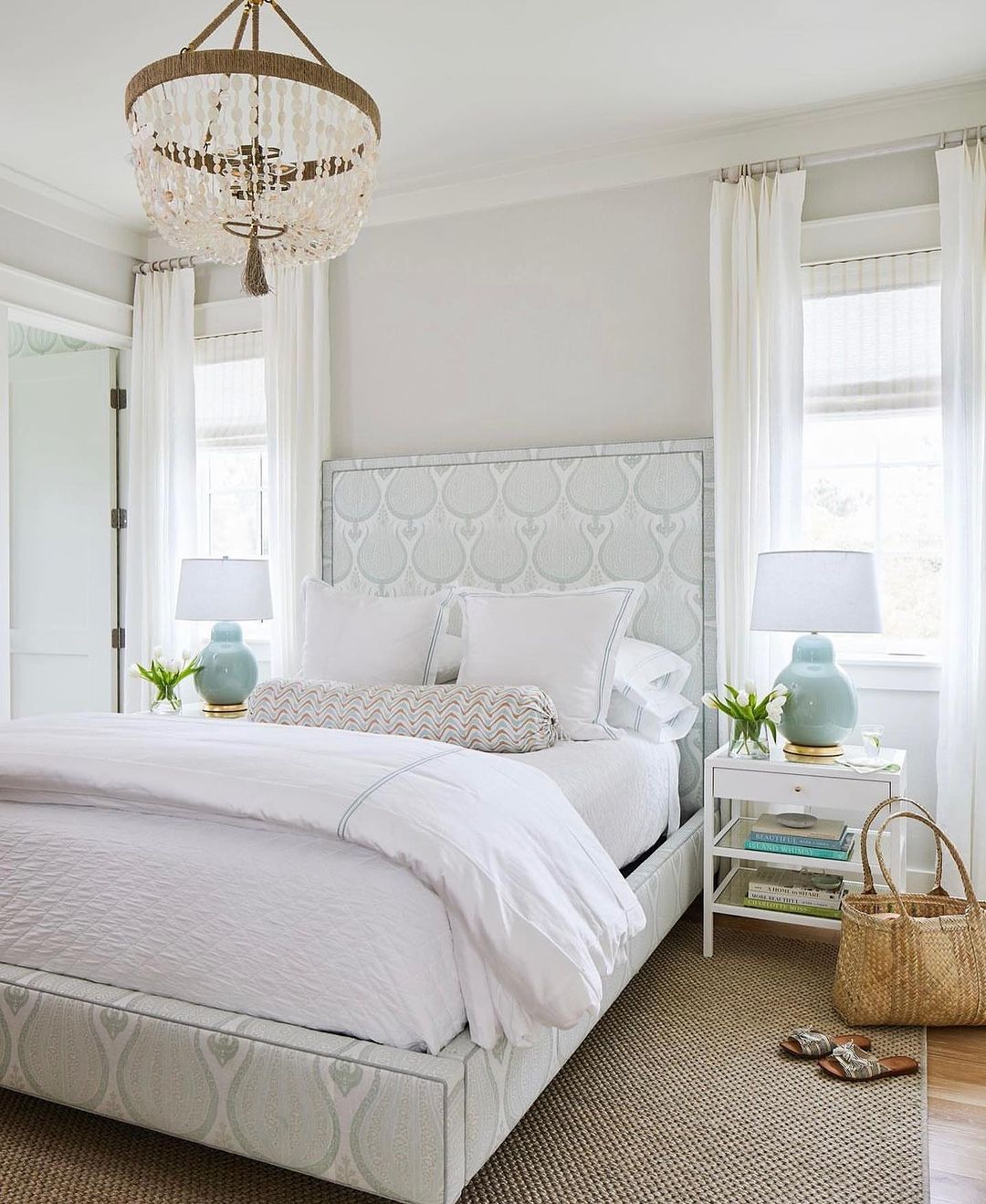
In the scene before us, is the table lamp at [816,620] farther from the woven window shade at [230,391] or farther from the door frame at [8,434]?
the door frame at [8,434]

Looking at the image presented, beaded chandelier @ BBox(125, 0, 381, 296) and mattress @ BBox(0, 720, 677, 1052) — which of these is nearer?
mattress @ BBox(0, 720, 677, 1052)

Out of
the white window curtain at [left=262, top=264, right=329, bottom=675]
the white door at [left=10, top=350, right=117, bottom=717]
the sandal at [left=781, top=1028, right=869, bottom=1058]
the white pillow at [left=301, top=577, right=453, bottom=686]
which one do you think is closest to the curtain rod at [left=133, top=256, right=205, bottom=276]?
the white door at [left=10, top=350, right=117, bottom=717]

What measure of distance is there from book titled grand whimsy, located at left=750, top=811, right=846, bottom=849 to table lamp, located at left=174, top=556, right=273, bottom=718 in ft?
6.59

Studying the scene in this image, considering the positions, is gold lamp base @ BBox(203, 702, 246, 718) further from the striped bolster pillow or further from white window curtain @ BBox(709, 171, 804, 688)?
white window curtain @ BBox(709, 171, 804, 688)

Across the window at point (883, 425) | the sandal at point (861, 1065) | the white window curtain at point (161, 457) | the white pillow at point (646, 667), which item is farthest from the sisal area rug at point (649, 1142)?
the white window curtain at point (161, 457)

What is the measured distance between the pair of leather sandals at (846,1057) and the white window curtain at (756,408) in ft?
4.33

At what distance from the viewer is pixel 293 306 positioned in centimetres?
439

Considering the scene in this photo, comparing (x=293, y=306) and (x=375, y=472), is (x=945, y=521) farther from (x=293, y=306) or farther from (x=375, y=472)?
(x=293, y=306)

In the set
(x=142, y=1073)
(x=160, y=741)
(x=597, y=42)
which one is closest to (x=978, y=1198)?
(x=142, y=1073)

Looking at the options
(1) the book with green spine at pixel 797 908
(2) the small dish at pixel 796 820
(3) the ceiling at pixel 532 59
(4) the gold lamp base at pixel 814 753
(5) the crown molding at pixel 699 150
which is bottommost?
(1) the book with green spine at pixel 797 908

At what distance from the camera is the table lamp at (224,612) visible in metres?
3.98

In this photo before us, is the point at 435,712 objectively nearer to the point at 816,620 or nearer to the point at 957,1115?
the point at 816,620

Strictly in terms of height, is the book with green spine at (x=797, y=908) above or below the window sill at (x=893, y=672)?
below

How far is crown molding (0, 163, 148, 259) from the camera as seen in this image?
4176 millimetres
